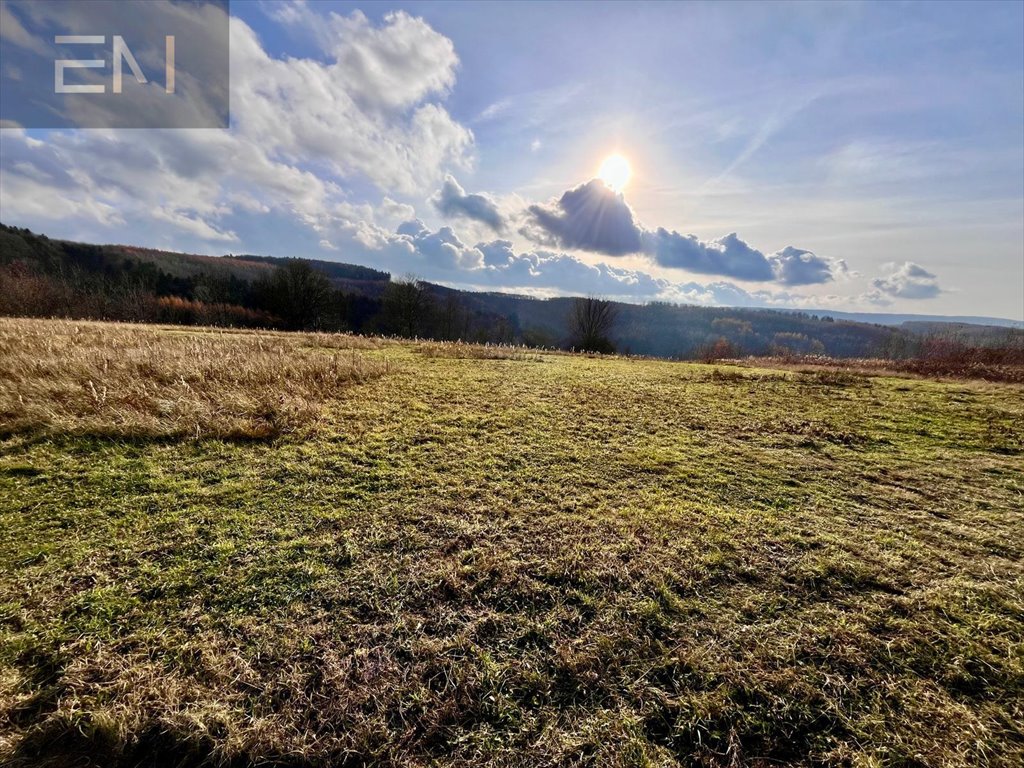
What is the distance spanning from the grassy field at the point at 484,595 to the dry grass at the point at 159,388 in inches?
3.1

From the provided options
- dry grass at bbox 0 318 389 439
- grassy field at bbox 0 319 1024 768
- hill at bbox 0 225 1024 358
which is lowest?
grassy field at bbox 0 319 1024 768

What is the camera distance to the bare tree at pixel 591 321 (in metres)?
43.0

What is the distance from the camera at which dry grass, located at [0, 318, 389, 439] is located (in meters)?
5.33

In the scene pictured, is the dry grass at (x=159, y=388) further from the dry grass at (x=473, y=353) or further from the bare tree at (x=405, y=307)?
the bare tree at (x=405, y=307)

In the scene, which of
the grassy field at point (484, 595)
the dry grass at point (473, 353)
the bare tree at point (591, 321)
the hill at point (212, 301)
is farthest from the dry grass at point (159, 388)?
the bare tree at point (591, 321)

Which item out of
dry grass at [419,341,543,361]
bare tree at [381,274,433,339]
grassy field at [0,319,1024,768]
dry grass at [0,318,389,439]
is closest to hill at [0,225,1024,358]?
bare tree at [381,274,433,339]

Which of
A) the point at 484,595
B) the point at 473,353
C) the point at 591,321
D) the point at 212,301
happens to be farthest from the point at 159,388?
the point at 212,301

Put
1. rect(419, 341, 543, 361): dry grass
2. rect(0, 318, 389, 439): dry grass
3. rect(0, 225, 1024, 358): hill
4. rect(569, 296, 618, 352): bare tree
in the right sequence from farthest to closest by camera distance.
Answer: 1. rect(569, 296, 618, 352): bare tree
2. rect(0, 225, 1024, 358): hill
3. rect(419, 341, 543, 361): dry grass
4. rect(0, 318, 389, 439): dry grass

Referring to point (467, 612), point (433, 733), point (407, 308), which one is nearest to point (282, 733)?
point (433, 733)

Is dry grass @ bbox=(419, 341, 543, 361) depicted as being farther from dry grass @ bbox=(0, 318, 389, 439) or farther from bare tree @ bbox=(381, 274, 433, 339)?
bare tree @ bbox=(381, 274, 433, 339)

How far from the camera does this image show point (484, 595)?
277 cm

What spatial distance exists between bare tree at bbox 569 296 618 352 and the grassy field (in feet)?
123

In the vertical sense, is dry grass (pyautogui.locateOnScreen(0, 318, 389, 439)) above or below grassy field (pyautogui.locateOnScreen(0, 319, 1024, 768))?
above

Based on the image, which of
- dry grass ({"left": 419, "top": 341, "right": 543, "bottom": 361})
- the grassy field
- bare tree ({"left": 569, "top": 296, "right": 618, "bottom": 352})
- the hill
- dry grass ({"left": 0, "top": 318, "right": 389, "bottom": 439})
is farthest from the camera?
bare tree ({"left": 569, "top": 296, "right": 618, "bottom": 352})
